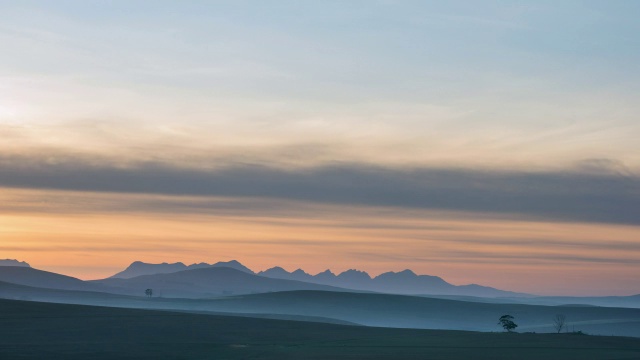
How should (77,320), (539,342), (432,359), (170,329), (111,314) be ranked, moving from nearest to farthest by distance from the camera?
(432,359), (539,342), (170,329), (77,320), (111,314)

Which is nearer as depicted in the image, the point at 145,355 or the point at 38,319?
the point at 145,355

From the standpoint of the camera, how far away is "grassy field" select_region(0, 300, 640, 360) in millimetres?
106625

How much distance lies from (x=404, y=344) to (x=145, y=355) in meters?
37.1

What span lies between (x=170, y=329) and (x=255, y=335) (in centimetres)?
1414

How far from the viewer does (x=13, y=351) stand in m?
104

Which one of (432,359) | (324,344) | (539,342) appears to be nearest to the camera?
(432,359)

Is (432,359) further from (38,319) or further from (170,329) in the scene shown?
(38,319)

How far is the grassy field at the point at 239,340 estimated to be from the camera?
350 ft

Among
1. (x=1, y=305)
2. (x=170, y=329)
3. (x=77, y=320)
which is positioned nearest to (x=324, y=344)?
(x=170, y=329)

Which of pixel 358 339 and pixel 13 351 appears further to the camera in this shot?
pixel 358 339

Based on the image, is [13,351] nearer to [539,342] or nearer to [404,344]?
[404,344]

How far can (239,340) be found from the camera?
12475 cm

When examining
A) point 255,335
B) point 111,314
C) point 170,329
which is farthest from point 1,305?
point 255,335

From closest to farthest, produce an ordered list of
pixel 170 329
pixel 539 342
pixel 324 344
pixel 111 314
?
pixel 324 344, pixel 539 342, pixel 170 329, pixel 111 314
